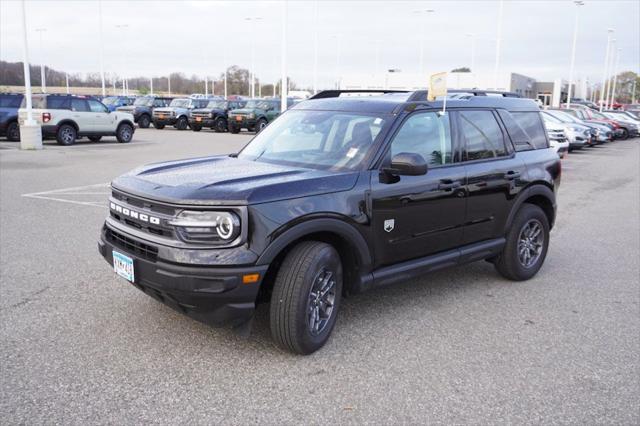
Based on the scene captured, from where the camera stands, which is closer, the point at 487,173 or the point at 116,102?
the point at 487,173

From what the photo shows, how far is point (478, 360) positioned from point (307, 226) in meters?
1.58

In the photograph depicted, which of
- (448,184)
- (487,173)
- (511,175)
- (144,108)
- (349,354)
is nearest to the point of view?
(349,354)

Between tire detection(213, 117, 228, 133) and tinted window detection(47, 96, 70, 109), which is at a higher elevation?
tinted window detection(47, 96, 70, 109)

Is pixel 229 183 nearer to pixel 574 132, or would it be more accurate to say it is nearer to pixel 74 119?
pixel 74 119

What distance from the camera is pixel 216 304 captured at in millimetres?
3721

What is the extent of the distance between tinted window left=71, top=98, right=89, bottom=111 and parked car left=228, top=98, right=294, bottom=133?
9655 mm

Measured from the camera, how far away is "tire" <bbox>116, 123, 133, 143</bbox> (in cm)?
2229

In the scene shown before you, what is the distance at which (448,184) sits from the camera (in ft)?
16.5

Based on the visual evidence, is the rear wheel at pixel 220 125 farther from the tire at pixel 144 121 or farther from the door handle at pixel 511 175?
the door handle at pixel 511 175

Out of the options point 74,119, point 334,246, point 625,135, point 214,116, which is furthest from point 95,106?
point 625,135

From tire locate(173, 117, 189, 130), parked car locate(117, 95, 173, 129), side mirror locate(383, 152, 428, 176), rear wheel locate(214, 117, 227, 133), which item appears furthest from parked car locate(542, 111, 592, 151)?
parked car locate(117, 95, 173, 129)

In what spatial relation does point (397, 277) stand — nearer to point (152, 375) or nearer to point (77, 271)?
point (152, 375)

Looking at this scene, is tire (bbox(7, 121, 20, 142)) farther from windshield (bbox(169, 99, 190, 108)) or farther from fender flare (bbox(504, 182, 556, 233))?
fender flare (bbox(504, 182, 556, 233))

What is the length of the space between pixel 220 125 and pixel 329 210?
92.7 feet
